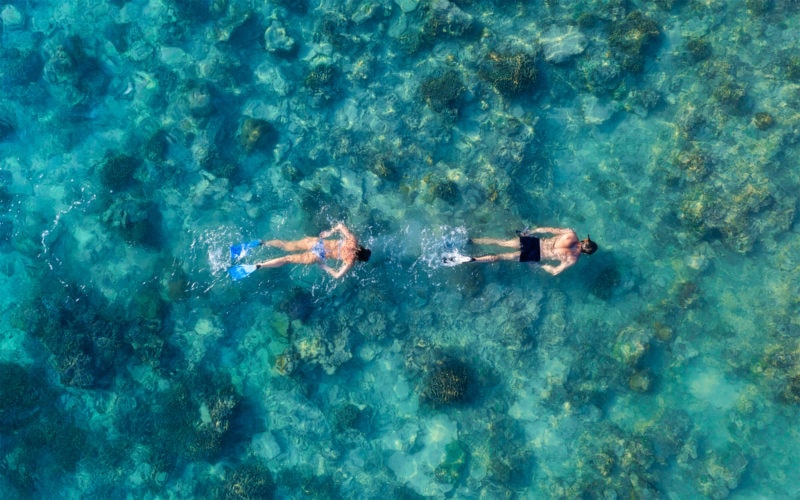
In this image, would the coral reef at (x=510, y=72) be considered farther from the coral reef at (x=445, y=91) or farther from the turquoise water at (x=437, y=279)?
the coral reef at (x=445, y=91)

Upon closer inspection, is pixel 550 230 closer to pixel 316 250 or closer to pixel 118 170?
pixel 316 250

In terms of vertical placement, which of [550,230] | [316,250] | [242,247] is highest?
[550,230]

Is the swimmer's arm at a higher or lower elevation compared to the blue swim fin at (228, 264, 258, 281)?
higher

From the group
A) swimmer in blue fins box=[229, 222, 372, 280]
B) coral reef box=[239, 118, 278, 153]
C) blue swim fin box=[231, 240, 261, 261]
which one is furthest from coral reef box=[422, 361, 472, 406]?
coral reef box=[239, 118, 278, 153]

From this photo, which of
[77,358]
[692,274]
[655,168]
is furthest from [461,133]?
[77,358]

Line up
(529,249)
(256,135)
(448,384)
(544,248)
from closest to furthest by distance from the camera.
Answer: (529,249) → (544,248) → (448,384) → (256,135)

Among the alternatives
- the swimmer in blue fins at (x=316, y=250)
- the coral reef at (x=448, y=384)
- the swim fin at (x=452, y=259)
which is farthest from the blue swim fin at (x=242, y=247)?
the coral reef at (x=448, y=384)

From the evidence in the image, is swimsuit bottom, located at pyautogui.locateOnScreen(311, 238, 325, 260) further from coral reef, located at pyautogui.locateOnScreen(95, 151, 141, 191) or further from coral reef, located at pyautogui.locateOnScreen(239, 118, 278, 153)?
coral reef, located at pyautogui.locateOnScreen(95, 151, 141, 191)

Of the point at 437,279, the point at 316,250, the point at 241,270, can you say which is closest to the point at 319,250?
the point at 316,250
